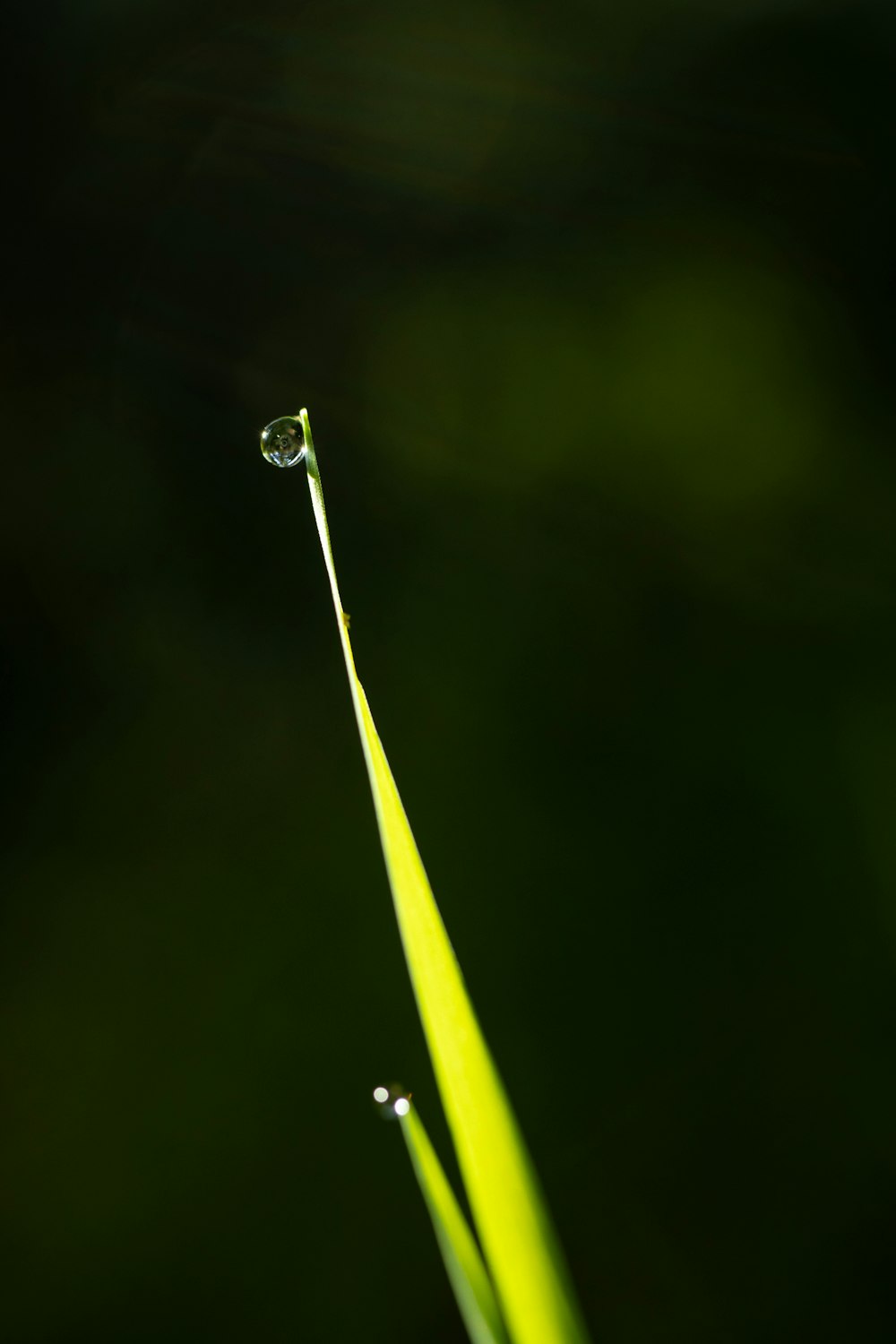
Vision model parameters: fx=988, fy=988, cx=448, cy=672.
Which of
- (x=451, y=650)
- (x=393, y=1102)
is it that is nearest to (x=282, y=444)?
(x=393, y=1102)

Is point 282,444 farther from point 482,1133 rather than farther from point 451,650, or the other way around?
point 451,650

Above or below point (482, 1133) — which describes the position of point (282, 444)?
above

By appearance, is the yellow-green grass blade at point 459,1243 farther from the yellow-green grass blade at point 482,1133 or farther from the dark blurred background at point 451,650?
the dark blurred background at point 451,650

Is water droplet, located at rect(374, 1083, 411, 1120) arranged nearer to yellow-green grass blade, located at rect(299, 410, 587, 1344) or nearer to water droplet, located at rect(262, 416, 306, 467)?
yellow-green grass blade, located at rect(299, 410, 587, 1344)

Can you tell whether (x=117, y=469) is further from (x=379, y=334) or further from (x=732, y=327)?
(x=732, y=327)

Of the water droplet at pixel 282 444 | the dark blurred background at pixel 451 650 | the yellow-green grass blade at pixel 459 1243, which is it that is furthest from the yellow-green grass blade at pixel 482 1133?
the dark blurred background at pixel 451 650

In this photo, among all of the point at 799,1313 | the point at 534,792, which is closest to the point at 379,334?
the point at 534,792

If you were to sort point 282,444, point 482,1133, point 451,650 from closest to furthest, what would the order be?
point 482,1133 < point 282,444 < point 451,650
